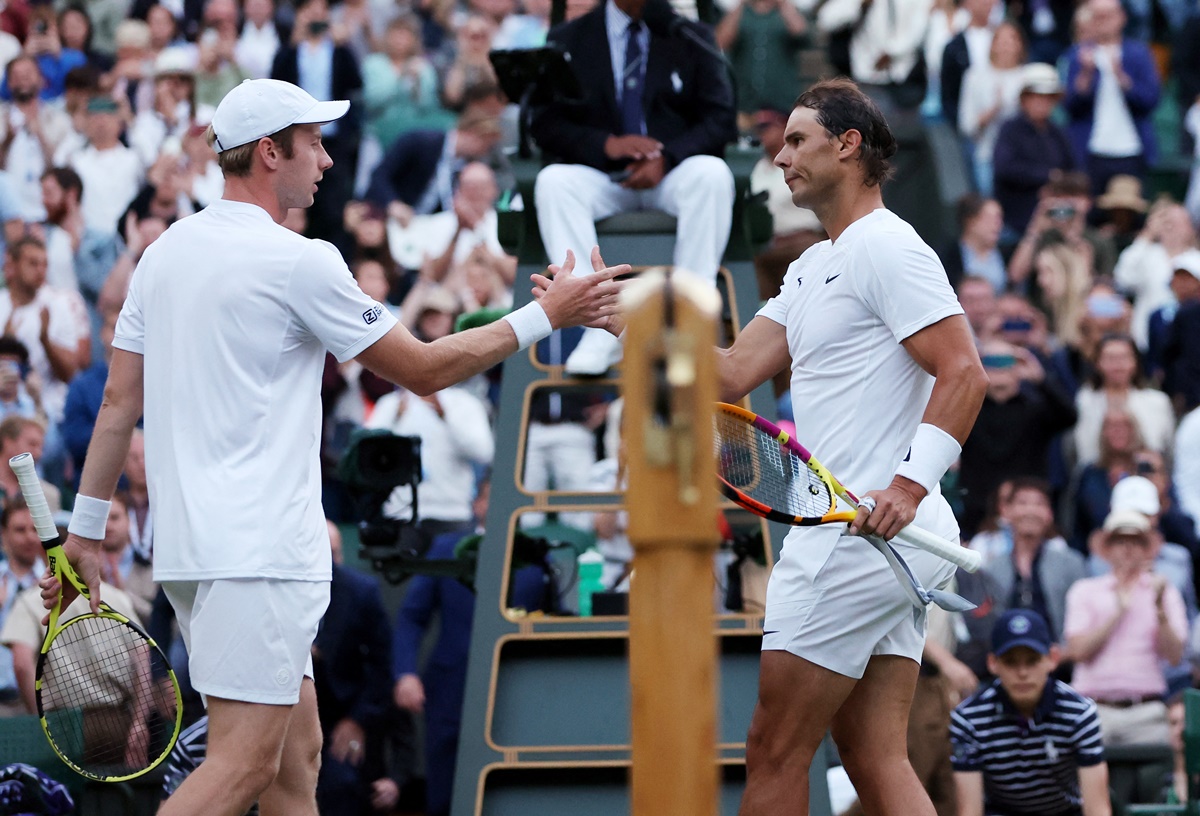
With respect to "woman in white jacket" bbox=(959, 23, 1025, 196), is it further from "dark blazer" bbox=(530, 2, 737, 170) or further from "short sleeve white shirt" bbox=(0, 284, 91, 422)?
"short sleeve white shirt" bbox=(0, 284, 91, 422)

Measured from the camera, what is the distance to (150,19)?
1399 centimetres

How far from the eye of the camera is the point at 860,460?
15.8 feet

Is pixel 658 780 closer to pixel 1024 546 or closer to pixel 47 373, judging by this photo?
pixel 1024 546

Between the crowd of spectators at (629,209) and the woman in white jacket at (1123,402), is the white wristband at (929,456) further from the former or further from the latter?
the woman in white jacket at (1123,402)

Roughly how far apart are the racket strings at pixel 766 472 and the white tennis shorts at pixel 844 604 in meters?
0.19

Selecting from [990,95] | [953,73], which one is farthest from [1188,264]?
[953,73]

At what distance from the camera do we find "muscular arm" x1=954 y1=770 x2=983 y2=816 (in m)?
7.67

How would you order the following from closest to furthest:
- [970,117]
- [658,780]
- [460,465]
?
[658,780] < [460,465] < [970,117]

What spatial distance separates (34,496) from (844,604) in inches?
88.0

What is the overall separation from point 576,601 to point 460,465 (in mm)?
1084

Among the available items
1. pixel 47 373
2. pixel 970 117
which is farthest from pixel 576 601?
pixel 970 117

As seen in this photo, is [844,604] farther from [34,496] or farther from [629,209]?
[629,209]

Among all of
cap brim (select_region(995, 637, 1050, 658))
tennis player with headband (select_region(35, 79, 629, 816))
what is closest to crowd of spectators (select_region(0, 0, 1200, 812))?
cap brim (select_region(995, 637, 1050, 658))

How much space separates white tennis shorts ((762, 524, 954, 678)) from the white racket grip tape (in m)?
1.98
